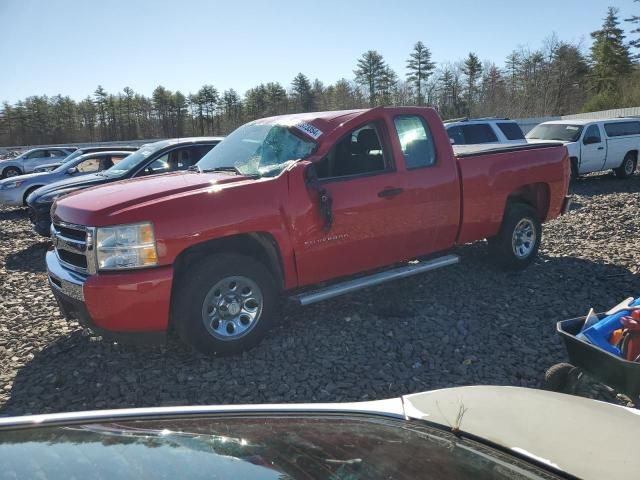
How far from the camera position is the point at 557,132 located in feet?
50.2

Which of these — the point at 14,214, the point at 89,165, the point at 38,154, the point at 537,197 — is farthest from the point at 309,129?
the point at 38,154

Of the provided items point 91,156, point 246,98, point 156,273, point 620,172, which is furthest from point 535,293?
point 246,98

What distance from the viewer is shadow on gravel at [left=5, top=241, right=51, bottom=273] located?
7.70 metres

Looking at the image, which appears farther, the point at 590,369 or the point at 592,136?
the point at 592,136

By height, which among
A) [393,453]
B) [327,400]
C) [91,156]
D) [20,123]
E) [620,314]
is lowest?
[327,400]

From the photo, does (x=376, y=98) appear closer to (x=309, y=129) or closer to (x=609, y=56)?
(x=609, y=56)

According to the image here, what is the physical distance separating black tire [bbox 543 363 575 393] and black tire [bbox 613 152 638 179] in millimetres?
15057

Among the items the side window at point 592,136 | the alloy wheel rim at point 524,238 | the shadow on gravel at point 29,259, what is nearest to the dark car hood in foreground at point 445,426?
the alloy wheel rim at point 524,238

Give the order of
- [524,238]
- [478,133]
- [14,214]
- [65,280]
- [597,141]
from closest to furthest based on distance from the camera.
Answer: [65,280]
[524,238]
[14,214]
[478,133]
[597,141]

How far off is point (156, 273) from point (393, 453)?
2730 mm

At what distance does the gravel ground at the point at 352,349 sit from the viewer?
3832mm

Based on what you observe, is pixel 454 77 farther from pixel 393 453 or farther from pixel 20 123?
pixel 393 453

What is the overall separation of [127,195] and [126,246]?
54 cm

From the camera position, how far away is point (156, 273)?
150 inches
